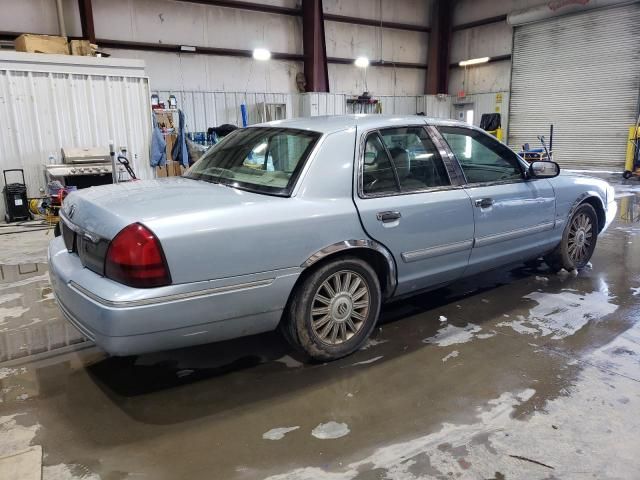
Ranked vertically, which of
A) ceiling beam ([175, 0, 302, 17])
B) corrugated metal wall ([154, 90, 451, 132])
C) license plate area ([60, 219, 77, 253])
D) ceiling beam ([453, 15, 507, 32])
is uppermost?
ceiling beam ([453, 15, 507, 32])

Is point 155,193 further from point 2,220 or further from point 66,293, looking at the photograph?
point 2,220

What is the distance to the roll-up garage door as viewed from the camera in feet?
45.0

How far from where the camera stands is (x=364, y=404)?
8.22ft

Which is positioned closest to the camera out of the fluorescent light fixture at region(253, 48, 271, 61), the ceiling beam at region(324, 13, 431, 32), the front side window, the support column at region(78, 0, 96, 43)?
the front side window

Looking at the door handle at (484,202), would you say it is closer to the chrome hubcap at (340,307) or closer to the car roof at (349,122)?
the car roof at (349,122)

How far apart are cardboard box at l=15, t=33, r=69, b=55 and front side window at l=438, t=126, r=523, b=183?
7.55 metres

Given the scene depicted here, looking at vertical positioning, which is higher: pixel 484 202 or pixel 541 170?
pixel 541 170

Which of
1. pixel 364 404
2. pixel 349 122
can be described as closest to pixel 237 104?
pixel 349 122

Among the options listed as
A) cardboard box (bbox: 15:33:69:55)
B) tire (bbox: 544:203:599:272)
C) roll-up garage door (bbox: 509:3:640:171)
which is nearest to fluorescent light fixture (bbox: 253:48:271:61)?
cardboard box (bbox: 15:33:69:55)

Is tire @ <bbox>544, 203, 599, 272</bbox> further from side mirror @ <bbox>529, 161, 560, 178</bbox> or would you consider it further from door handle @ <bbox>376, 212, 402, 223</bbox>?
door handle @ <bbox>376, 212, 402, 223</bbox>

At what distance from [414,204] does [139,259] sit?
5.48 feet

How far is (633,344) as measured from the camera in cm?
314

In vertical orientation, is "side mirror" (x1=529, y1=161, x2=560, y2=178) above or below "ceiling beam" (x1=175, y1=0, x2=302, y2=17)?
below

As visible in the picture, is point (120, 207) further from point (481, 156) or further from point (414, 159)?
point (481, 156)
